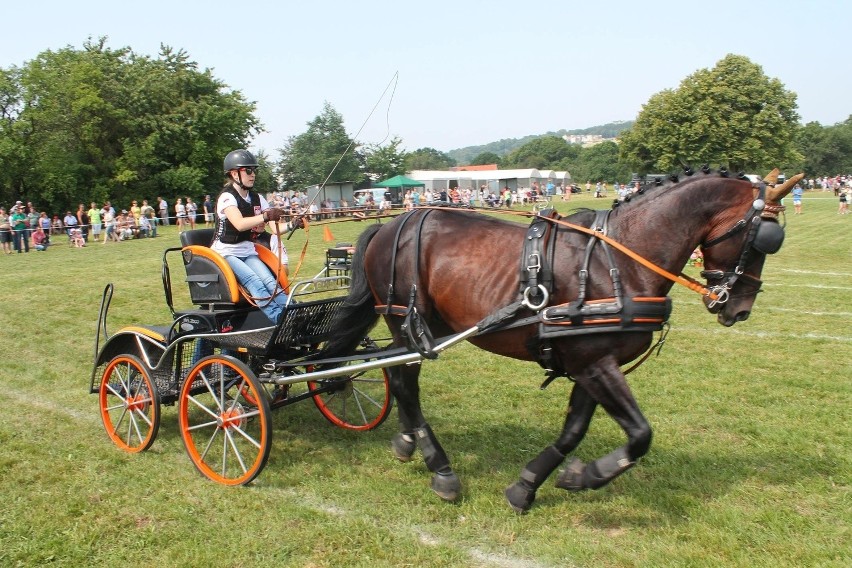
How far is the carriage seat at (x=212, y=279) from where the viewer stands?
558 centimetres

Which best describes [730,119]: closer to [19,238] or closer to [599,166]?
[19,238]

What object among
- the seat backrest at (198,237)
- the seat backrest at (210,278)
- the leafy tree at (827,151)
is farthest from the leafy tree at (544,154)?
the seat backrest at (210,278)

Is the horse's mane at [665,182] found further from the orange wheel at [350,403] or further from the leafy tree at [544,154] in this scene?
the leafy tree at [544,154]

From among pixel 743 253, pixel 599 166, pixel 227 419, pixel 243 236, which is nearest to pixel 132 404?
pixel 227 419

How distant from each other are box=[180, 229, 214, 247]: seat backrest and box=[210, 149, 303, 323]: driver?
0.33 metres

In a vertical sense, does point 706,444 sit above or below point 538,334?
below

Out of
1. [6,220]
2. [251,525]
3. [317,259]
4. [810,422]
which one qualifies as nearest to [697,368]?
[810,422]

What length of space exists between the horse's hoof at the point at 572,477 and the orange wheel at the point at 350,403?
173 cm

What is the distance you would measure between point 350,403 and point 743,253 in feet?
13.3

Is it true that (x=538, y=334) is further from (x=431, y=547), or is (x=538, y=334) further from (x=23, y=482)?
(x=23, y=482)

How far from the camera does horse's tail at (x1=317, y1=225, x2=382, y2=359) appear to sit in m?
5.38

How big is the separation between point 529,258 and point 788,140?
64072 mm

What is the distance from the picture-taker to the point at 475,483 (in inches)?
199

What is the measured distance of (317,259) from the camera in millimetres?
18297
